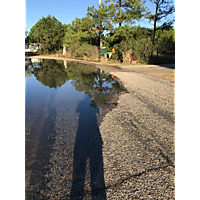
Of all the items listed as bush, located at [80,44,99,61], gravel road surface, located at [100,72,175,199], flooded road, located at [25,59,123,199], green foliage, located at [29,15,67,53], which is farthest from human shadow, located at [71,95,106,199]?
green foliage, located at [29,15,67,53]

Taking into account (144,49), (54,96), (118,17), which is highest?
(118,17)

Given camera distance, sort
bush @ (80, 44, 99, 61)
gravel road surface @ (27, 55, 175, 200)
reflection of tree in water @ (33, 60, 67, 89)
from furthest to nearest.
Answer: bush @ (80, 44, 99, 61) < reflection of tree in water @ (33, 60, 67, 89) < gravel road surface @ (27, 55, 175, 200)

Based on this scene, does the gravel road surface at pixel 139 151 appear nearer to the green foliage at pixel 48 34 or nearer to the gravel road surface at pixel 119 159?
the gravel road surface at pixel 119 159

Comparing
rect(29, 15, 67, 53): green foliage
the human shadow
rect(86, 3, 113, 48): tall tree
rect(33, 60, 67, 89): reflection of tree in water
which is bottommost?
the human shadow

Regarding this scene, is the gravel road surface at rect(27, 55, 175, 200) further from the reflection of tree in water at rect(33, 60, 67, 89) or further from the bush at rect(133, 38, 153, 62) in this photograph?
the bush at rect(133, 38, 153, 62)

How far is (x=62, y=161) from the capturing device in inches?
127

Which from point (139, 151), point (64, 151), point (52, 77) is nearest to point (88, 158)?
point (64, 151)

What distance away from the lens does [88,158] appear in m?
3.32

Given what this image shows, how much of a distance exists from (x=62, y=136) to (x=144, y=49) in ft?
68.9

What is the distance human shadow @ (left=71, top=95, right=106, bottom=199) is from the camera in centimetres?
256

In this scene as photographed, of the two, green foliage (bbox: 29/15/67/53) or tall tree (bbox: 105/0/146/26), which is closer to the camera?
tall tree (bbox: 105/0/146/26)

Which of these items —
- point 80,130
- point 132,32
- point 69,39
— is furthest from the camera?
point 69,39
